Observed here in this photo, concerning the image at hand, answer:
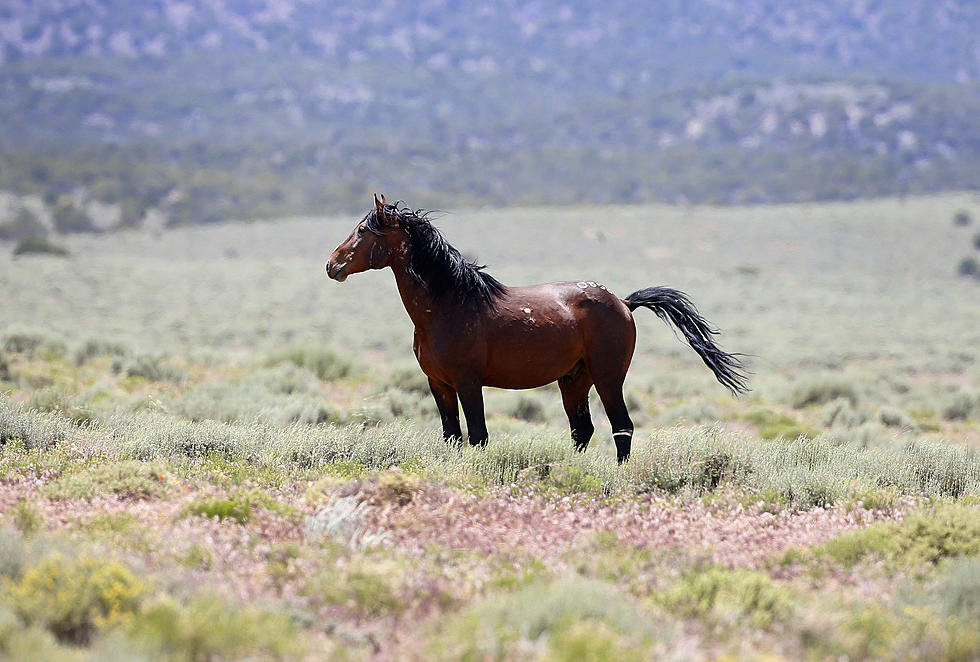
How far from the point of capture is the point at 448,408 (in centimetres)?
803

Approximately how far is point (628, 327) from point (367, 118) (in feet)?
541

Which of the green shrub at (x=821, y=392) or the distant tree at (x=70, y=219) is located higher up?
the distant tree at (x=70, y=219)

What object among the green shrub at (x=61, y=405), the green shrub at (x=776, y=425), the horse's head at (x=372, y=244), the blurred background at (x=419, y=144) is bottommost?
the green shrub at (x=776, y=425)

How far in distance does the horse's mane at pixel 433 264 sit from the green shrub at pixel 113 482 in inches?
103

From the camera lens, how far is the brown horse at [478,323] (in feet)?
24.8

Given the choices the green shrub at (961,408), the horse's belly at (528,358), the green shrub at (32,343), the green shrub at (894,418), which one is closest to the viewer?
the horse's belly at (528,358)

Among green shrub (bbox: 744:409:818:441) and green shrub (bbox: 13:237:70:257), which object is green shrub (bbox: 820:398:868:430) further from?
green shrub (bbox: 13:237:70:257)

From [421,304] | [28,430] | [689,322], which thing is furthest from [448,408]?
[28,430]

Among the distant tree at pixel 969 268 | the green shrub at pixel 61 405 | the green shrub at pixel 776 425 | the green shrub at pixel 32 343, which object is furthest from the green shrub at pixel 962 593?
the distant tree at pixel 969 268

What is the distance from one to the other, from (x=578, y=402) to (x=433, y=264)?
77.9 inches

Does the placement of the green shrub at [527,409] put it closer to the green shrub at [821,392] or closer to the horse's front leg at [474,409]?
the green shrub at [821,392]

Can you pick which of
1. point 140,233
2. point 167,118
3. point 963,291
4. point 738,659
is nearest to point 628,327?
point 738,659

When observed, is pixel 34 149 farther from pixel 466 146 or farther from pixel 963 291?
pixel 963 291

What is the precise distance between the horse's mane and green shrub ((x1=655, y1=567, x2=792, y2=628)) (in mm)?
3580
